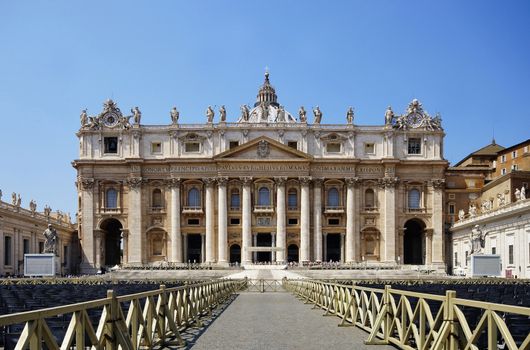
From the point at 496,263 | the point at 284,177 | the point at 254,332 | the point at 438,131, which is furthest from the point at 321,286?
the point at 438,131

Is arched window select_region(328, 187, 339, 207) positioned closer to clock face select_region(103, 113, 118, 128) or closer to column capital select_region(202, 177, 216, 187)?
column capital select_region(202, 177, 216, 187)

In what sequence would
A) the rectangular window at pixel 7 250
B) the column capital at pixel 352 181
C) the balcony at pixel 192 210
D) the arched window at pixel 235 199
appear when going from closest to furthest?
the rectangular window at pixel 7 250 → the column capital at pixel 352 181 → the balcony at pixel 192 210 → the arched window at pixel 235 199

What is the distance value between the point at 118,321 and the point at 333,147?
81.7 metres

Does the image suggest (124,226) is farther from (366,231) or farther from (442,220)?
(442,220)

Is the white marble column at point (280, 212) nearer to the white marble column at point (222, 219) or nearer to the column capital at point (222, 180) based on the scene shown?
the column capital at point (222, 180)

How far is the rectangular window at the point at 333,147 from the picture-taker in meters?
90.6

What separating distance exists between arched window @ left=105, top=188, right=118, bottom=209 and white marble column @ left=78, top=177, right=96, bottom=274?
2188 mm

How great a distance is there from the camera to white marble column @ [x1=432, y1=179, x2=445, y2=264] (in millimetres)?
87938

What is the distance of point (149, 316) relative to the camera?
1323cm

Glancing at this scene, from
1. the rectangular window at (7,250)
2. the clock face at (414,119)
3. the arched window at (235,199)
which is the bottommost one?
the rectangular window at (7,250)

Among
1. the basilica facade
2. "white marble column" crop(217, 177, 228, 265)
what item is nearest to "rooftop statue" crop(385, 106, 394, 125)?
the basilica facade

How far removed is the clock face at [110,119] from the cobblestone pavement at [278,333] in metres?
72.8

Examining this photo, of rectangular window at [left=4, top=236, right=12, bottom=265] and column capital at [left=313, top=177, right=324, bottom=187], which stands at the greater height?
column capital at [left=313, top=177, right=324, bottom=187]

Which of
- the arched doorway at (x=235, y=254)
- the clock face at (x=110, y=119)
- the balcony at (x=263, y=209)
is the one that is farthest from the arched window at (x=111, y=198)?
the balcony at (x=263, y=209)
